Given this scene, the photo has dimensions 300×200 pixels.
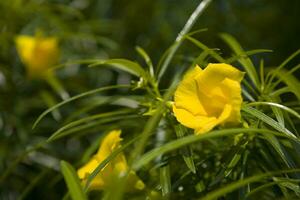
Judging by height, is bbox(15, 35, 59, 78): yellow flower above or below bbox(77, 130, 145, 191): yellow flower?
below

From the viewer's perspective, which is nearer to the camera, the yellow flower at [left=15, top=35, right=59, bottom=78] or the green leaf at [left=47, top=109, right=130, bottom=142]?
the green leaf at [left=47, top=109, right=130, bottom=142]

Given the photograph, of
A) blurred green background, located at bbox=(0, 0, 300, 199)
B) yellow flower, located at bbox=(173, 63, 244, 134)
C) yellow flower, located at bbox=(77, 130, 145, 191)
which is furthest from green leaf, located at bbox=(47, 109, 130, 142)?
blurred green background, located at bbox=(0, 0, 300, 199)

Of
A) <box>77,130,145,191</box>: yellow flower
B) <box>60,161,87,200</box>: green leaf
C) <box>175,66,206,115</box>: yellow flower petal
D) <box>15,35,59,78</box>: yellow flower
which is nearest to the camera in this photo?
<box>60,161,87,200</box>: green leaf

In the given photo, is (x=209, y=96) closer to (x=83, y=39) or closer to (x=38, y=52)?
(x=38, y=52)

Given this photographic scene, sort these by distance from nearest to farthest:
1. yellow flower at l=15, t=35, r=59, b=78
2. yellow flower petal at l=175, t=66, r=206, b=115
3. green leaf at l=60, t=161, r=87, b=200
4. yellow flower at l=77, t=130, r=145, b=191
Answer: green leaf at l=60, t=161, r=87, b=200
yellow flower petal at l=175, t=66, r=206, b=115
yellow flower at l=77, t=130, r=145, b=191
yellow flower at l=15, t=35, r=59, b=78

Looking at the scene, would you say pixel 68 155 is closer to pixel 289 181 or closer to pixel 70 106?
pixel 70 106

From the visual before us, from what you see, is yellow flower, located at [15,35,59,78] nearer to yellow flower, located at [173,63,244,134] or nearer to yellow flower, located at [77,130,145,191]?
yellow flower, located at [77,130,145,191]

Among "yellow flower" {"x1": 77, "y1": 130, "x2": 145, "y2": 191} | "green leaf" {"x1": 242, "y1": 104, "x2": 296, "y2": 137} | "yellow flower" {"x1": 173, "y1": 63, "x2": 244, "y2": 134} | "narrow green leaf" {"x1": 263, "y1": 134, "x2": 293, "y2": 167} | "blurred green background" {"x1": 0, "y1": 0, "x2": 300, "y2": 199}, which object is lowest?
"blurred green background" {"x1": 0, "y1": 0, "x2": 300, "y2": 199}

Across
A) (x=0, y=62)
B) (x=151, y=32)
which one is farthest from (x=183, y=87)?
(x=151, y=32)

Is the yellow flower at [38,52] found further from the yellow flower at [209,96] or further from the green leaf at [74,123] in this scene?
the yellow flower at [209,96]
